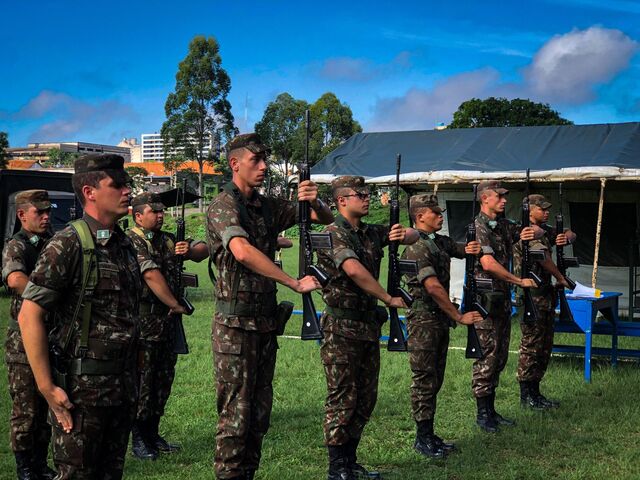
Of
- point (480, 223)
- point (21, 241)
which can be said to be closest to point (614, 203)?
point (480, 223)

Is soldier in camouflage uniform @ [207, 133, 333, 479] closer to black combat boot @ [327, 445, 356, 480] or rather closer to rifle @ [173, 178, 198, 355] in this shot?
black combat boot @ [327, 445, 356, 480]

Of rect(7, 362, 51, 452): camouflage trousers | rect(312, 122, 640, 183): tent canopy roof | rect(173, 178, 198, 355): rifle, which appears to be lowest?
rect(7, 362, 51, 452): camouflage trousers

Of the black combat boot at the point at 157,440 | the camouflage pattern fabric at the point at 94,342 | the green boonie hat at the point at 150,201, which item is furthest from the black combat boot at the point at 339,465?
the green boonie hat at the point at 150,201

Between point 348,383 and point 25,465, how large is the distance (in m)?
2.43

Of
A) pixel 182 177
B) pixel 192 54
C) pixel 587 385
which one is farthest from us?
pixel 192 54

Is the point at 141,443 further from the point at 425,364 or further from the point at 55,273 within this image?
the point at 55,273

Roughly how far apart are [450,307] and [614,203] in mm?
9682

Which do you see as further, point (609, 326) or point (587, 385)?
point (609, 326)

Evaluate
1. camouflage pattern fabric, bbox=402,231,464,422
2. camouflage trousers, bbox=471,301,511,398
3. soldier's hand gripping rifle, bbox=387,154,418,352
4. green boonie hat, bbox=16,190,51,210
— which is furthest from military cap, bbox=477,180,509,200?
green boonie hat, bbox=16,190,51,210

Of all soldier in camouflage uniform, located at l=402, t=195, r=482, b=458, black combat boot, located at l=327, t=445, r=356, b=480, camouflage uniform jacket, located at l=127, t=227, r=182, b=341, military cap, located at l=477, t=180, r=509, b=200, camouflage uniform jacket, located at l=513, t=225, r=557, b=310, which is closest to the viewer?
black combat boot, located at l=327, t=445, r=356, b=480

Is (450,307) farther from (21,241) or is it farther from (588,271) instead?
(588,271)

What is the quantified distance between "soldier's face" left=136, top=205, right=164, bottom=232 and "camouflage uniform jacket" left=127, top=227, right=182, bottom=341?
0.21 feet

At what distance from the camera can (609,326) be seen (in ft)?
31.7

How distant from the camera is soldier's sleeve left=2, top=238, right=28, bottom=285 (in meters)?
5.28
